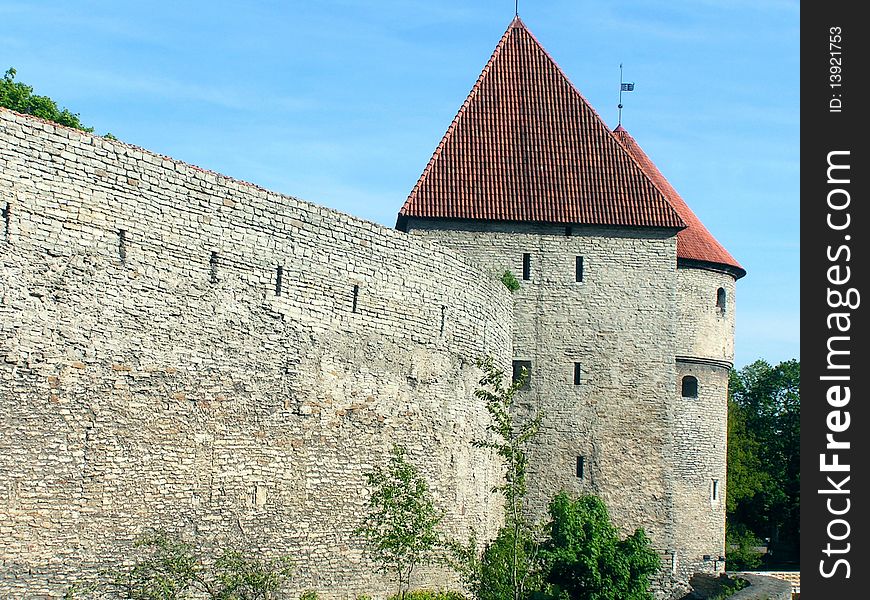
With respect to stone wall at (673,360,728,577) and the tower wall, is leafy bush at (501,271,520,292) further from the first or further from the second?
the tower wall

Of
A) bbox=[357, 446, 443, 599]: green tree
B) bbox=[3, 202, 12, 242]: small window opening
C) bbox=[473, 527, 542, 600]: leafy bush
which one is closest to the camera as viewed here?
bbox=[3, 202, 12, 242]: small window opening

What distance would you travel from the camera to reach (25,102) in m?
26.1

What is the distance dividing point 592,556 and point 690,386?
19.6 feet

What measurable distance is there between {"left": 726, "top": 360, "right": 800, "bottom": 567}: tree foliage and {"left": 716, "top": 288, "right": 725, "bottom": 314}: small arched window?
12771 mm

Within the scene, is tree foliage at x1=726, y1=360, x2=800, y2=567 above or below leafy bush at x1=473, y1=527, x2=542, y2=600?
above

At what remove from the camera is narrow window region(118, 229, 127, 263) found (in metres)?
13.6

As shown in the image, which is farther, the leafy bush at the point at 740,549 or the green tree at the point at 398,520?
the leafy bush at the point at 740,549

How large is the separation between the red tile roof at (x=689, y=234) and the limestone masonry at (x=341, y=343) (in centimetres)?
8

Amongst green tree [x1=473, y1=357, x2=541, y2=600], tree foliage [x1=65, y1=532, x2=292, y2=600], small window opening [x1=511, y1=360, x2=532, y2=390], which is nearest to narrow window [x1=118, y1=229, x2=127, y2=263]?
tree foliage [x1=65, y1=532, x2=292, y2=600]

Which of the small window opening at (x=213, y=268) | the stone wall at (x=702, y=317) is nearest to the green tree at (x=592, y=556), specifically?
the stone wall at (x=702, y=317)

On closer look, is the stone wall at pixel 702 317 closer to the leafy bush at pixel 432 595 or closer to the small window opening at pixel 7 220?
the leafy bush at pixel 432 595

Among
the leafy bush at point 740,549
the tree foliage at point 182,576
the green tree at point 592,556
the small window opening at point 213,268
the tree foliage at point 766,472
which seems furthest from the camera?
the tree foliage at point 766,472

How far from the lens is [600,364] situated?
22812 millimetres

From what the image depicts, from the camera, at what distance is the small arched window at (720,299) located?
85.8ft
